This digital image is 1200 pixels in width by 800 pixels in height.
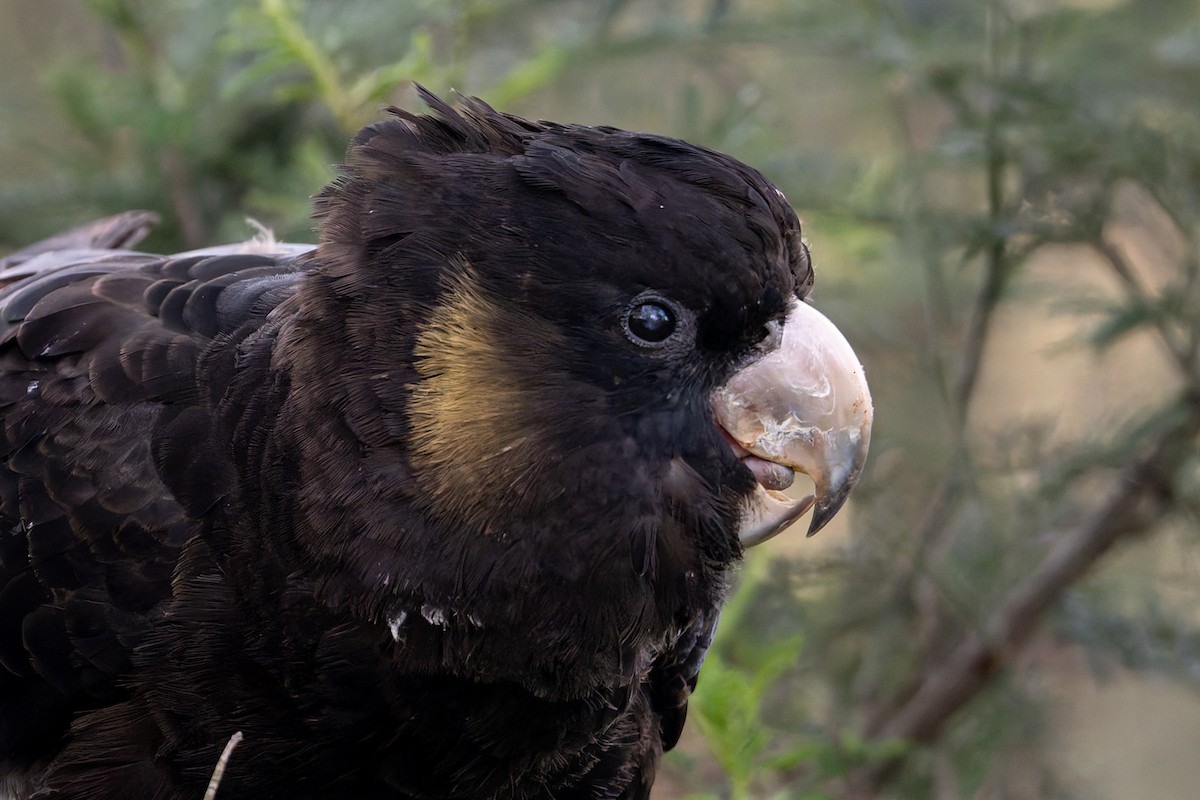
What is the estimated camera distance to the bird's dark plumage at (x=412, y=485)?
7.17 feet

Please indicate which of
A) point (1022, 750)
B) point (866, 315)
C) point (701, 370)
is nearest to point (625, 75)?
point (866, 315)

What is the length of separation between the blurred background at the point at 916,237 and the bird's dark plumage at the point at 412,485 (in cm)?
120

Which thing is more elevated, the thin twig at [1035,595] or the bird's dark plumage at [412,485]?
the bird's dark plumage at [412,485]

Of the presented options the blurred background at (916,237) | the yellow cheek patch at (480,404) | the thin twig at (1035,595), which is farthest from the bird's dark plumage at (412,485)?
the thin twig at (1035,595)

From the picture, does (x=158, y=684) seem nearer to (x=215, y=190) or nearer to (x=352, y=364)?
(x=352, y=364)

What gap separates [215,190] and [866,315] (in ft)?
8.51

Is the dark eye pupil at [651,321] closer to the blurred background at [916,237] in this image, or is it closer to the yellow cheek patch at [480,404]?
the yellow cheek patch at [480,404]

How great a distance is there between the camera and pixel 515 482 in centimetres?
217

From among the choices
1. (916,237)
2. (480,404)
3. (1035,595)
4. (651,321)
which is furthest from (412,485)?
(1035,595)

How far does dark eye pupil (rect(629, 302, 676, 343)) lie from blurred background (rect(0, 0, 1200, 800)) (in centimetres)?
143

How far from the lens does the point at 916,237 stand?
13.9ft

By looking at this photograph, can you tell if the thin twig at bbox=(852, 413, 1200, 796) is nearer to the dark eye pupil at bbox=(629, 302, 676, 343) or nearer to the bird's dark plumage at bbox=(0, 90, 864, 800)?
the bird's dark plumage at bbox=(0, 90, 864, 800)

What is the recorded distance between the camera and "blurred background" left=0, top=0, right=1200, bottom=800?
394cm

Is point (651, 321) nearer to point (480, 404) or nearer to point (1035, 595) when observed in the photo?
point (480, 404)
